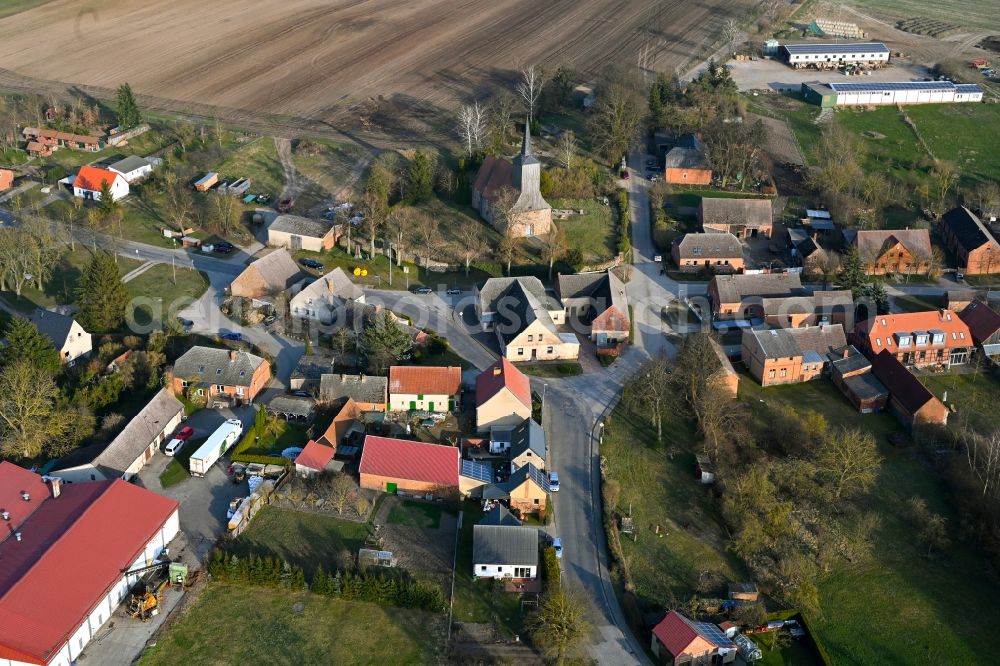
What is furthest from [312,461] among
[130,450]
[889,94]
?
[889,94]

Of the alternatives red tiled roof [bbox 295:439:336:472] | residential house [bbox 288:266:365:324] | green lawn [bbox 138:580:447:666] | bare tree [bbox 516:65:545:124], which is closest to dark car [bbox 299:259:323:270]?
residential house [bbox 288:266:365:324]

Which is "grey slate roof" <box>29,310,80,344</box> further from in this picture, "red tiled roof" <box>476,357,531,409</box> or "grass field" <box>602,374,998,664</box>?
"grass field" <box>602,374,998,664</box>

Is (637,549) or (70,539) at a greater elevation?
(70,539)

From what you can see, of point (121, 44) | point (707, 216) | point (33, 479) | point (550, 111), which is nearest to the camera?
point (33, 479)

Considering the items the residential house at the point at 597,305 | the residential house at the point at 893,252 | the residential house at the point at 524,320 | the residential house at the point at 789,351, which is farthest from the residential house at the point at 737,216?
the residential house at the point at 524,320

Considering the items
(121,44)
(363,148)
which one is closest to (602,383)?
(363,148)

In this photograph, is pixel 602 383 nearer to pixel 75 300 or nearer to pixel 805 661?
pixel 805 661
